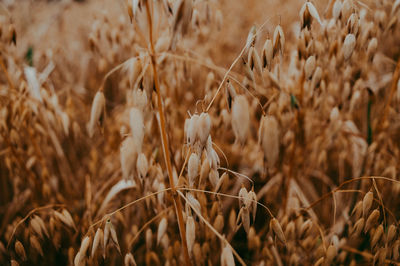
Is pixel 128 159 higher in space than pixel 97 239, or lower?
higher

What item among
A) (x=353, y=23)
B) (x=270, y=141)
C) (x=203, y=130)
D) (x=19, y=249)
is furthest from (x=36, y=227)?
(x=353, y=23)

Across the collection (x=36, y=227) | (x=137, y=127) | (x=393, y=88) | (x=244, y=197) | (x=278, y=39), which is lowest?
(x=36, y=227)

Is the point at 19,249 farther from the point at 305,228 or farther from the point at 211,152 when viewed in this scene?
the point at 305,228

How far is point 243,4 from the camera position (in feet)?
9.73

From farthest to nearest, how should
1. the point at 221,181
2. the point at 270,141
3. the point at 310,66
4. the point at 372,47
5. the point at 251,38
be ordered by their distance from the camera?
1. the point at 372,47
2. the point at 310,66
3. the point at 221,181
4. the point at 251,38
5. the point at 270,141

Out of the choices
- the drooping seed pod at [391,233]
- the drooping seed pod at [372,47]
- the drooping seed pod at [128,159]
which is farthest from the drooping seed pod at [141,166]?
the drooping seed pod at [372,47]

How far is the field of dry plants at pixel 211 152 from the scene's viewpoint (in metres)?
0.71

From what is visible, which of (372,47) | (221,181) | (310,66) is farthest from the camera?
(372,47)

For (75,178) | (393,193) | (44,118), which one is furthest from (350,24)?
(75,178)

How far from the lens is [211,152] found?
70 cm

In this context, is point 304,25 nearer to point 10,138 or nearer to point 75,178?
point 10,138

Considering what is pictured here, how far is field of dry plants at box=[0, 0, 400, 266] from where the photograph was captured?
0.71m

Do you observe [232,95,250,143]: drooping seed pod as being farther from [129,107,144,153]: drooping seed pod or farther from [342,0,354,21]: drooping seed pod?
[342,0,354,21]: drooping seed pod

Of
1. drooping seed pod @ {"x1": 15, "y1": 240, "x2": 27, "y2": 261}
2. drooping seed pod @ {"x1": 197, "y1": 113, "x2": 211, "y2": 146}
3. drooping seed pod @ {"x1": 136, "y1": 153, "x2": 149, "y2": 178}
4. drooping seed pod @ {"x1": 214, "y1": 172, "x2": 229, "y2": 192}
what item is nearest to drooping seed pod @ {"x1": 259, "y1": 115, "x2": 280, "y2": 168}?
drooping seed pod @ {"x1": 197, "y1": 113, "x2": 211, "y2": 146}
